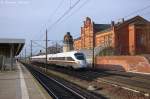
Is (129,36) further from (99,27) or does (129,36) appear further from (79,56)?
(79,56)

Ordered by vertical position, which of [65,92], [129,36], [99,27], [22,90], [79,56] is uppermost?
[99,27]

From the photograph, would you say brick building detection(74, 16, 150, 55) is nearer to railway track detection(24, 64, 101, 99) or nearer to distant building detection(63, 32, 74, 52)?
distant building detection(63, 32, 74, 52)

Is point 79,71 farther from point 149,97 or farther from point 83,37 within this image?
point 83,37

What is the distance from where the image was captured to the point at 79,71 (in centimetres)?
5559

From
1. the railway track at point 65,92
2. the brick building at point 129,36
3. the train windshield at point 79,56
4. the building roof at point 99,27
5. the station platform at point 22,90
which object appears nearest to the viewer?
the station platform at point 22,90

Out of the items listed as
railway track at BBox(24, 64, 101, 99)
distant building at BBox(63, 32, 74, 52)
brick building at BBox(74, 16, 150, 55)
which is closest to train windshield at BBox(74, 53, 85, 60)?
brick building at BBox(74, 16, 150, 55)

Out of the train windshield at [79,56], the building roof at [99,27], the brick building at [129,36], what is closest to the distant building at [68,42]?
the building roof at [99,27]

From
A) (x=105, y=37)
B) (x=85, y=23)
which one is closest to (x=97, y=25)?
(x=85, y=23)

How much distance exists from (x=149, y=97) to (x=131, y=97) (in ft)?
4.22

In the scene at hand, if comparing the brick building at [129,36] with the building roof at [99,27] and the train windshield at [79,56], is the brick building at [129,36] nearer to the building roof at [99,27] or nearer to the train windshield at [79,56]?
the building roof at [99,27]

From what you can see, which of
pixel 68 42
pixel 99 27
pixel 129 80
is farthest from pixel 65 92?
pixel 68 42

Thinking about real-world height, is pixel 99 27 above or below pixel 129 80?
above

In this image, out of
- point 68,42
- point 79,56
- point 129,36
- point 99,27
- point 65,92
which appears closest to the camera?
point 65,92

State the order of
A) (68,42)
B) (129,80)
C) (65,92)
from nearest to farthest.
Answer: (65,92)
(129,80)
(68,42)
